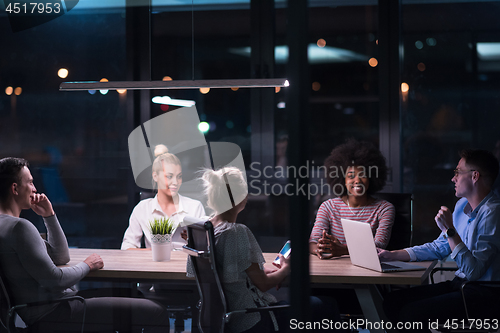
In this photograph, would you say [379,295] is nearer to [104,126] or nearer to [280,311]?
[280,311]

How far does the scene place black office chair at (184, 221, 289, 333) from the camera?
2176 millimetres

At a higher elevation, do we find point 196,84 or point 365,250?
point 196,84

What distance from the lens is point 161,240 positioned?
2.82 metres

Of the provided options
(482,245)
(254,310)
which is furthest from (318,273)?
(482,245)

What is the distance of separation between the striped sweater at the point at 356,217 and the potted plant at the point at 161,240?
0.95 m

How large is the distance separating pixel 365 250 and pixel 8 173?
2.04m

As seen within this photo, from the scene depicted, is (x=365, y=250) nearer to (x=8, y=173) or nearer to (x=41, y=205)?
(x=41, y=205)

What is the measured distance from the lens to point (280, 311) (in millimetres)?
2193

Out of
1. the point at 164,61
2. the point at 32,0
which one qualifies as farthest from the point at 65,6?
the point at 164,61

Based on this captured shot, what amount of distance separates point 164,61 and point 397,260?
11.3ft

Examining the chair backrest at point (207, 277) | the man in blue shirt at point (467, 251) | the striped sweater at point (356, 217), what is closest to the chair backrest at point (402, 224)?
the striped sweater at point (356, 217)

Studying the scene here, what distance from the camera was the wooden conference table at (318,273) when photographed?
92.7 inches

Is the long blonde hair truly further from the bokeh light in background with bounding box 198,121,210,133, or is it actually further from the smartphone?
the bokeh light in background with bounding box 198,121,210,133

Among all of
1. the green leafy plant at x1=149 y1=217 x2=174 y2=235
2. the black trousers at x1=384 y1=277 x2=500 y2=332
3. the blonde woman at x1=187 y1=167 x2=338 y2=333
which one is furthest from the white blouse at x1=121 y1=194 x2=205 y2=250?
the black trousers at x1=384 y1=277 x2=500 y2=332
